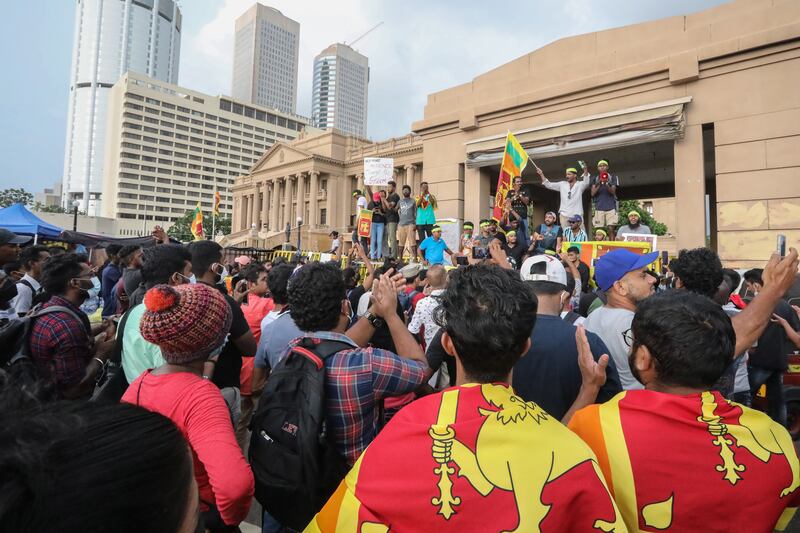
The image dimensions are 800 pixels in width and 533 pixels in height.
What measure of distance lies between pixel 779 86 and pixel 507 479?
39.0 feet

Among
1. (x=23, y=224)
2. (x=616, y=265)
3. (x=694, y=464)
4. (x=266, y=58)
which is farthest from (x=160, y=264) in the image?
(x=266, y=58)

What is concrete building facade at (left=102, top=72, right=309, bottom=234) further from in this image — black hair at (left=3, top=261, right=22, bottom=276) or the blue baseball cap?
the blue baseball cap

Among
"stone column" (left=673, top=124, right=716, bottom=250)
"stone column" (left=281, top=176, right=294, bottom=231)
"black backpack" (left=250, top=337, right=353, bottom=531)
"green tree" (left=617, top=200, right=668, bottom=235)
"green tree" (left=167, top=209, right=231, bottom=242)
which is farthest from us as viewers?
"green tree" (left=167, top=209, right=231, bottom=242)

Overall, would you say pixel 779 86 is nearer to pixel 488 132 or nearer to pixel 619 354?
pixel 488 132

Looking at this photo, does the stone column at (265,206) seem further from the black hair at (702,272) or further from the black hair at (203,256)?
the black hair at (702,272)

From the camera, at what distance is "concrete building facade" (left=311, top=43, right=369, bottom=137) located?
492 feet

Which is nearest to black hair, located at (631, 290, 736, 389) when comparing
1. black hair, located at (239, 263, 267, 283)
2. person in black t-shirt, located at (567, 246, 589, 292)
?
black hair, located at (239, 263, 267, 283)

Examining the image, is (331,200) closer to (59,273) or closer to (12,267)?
(12,267)

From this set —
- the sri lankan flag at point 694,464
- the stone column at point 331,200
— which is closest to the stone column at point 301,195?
the stone column at point 331,200

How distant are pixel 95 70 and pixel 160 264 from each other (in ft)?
546

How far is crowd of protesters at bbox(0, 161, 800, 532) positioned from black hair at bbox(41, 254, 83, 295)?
0.05ft

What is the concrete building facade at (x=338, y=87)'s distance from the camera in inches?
5906

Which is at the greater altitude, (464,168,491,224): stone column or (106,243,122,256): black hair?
(464,168,491,224): stone column

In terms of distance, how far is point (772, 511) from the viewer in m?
1.35
